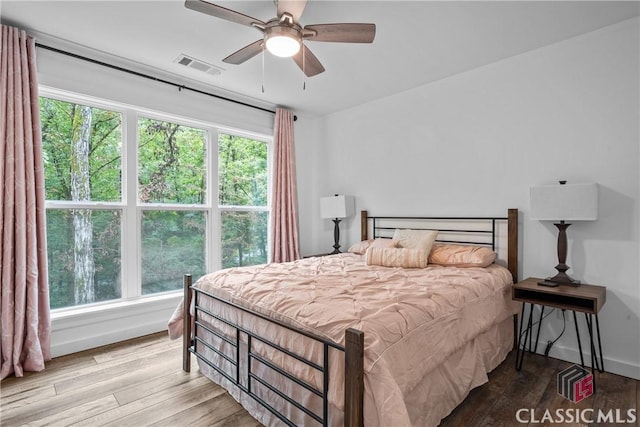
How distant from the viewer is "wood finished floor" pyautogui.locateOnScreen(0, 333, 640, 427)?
6.24ft

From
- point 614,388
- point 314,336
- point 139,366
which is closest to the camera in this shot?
point 314,336

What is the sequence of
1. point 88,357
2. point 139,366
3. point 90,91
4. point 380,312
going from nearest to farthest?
1. point 380,312
2. point 139,366
3. point 88,357
4. point 90,91

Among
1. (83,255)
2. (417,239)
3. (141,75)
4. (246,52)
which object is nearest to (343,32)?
(246,52)

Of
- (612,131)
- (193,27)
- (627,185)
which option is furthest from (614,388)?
(193,27)

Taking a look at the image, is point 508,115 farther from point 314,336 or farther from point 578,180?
point 314,336

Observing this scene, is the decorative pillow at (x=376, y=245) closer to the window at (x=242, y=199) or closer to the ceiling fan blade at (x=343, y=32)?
the window at (x=242, y=199)

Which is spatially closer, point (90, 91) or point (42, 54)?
point (42, 54)

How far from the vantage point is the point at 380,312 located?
1572mm

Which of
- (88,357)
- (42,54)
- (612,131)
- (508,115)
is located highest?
(42,54)

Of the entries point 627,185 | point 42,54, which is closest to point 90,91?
point 42,54

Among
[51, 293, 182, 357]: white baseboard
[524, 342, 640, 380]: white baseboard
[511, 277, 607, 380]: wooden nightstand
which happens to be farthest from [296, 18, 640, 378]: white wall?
[51, 293, 182, 357]: white baseboard

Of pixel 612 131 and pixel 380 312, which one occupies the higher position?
pixel 612 131

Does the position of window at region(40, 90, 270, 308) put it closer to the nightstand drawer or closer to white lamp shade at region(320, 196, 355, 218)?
white lamp shade at region(320, 196, 355, 218)

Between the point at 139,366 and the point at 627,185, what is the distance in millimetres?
3947
